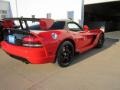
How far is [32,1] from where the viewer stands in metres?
13.1

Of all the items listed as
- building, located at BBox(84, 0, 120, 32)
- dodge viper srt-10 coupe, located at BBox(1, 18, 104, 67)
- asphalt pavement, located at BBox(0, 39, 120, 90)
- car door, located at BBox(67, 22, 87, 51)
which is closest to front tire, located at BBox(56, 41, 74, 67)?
dodge viper srt-10 coupe, located at BBox(1, 18, 104, 67)

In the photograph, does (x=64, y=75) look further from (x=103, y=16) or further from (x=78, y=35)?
A: (x=103, y=16)

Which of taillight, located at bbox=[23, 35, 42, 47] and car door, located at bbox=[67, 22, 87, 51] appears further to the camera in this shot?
car door, located at bbox=[67, 22, 87, 51]

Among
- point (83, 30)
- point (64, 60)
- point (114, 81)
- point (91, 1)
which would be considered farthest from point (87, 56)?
point (91, 1)

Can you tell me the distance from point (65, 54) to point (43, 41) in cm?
97

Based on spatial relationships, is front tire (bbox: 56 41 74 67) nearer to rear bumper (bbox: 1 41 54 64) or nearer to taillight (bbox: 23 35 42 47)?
rear bumper (bbox: 1 41 54 64)

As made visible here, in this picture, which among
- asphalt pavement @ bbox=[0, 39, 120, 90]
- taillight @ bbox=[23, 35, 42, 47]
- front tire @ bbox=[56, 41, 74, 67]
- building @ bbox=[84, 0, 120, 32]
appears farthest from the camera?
building @ bbox=[84, 0, 120, 32]

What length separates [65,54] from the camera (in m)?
4.46

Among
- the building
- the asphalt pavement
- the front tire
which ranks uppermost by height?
the building

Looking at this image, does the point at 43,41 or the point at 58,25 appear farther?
the point at 58,25

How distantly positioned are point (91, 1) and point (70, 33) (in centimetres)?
611

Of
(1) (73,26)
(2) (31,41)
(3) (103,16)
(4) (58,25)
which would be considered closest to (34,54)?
(2) (31,41)

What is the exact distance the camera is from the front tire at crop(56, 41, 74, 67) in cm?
421

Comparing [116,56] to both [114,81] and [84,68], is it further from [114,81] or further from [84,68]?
[114,81]
